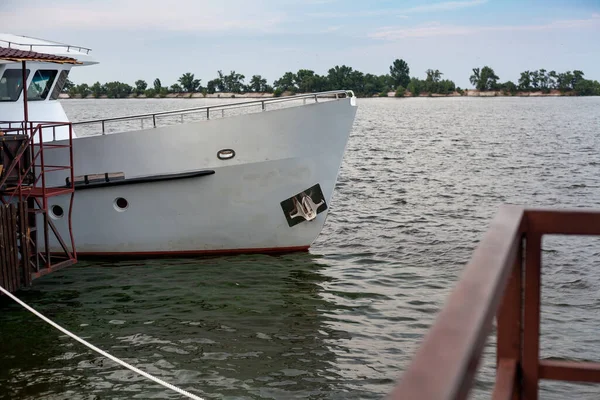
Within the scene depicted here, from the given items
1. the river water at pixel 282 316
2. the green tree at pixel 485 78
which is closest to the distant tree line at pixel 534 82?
the green tree at pixel 485 78

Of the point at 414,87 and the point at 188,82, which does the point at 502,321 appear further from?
the point at 414,87

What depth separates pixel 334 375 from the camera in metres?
8.16

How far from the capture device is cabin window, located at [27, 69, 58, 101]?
13.3 meters

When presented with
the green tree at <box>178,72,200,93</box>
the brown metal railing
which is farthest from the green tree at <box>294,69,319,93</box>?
the brown metal railing

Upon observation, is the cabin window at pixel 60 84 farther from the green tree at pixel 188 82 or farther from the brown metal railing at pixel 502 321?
the green tree at pixel 188 82

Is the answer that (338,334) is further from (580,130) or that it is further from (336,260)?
(580,130)

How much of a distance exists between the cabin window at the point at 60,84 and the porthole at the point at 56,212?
2.40 meters

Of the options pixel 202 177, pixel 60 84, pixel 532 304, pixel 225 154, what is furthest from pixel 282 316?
pixel 532 304

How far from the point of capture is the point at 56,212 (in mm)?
12641

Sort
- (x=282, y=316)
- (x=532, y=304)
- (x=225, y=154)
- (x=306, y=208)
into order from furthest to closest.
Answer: (x=306, y=208) → (x=225, y=154) → (x=282, y=316) → (x=532, y=304)

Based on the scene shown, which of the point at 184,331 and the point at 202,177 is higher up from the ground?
the point at 202,177

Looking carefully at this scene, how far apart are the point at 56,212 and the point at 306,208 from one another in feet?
13.9

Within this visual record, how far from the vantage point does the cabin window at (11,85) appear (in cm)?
1252

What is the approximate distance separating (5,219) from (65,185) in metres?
2.84
